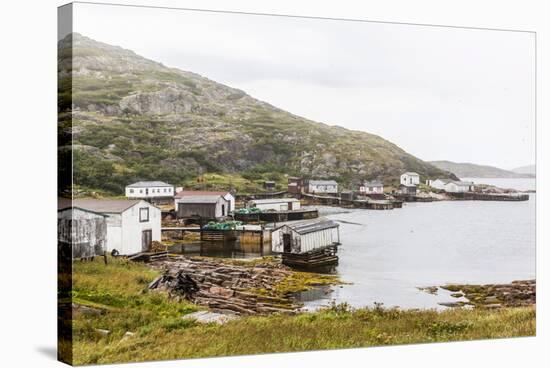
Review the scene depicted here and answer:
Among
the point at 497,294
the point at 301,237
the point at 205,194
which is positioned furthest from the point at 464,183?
the point at 205,194

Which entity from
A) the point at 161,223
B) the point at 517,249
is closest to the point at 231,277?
the point at 161,223

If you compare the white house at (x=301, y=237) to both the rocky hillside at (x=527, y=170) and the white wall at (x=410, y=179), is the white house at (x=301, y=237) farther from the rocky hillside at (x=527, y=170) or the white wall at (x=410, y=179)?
the rocky hillside at (x=527, y=170)

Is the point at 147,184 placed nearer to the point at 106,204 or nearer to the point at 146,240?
the point at 106,204

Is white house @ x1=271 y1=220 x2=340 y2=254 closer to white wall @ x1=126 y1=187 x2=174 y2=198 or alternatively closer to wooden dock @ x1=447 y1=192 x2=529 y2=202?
white wall @ x1=126 y1=187 x2=174 y2=198

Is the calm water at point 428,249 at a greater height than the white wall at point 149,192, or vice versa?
the white wall at point 149,192

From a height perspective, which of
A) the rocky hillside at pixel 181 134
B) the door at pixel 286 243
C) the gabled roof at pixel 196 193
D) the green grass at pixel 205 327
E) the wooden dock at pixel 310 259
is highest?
the rocky hillside at pixel 181 134

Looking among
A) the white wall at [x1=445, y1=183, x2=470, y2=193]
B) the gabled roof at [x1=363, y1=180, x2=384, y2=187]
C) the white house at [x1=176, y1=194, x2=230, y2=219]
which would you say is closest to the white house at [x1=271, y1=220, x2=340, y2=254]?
the white house at [x1=176, y1=194, x2=230, y2=219]

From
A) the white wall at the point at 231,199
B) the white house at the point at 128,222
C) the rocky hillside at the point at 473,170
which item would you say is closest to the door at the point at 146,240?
the white house at the point at 128,222
